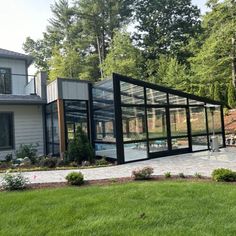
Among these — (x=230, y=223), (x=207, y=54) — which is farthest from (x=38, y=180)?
(x=207, y=54)

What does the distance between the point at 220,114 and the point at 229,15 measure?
897 cm

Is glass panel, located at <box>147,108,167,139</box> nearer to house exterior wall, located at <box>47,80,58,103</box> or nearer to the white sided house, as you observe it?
house exterior wall, located at <box>47,80,58,103</box>

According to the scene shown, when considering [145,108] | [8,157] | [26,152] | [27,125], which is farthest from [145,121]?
[8,157]

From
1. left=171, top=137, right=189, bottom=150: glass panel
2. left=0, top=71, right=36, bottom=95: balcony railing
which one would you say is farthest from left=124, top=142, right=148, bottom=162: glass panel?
left=0, top=71, right=36, bottom=95: balcony railing

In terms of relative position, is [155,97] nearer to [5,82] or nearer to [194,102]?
[194,102]

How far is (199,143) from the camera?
14.2 meters

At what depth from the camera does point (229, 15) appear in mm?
20750

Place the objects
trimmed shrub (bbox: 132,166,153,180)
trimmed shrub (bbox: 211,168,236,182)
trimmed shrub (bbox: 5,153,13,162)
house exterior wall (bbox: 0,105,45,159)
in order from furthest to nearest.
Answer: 1. house exterior wall (bbox: 0,105,45,159)
2. trimmed shrub (bbox: 5,153,13,162)
3. trimmed shrub (bbox: 132,166,153,180)
4. trimmed shrub (bbox: 211,168,236,182)

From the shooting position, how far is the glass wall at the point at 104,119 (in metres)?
11.5

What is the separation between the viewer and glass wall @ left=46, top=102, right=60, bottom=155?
13.4 metres

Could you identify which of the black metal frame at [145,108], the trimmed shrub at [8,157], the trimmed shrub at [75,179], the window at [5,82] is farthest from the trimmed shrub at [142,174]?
the window at [5,82]

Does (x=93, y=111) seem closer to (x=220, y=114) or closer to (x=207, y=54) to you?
(x=220, y=114)

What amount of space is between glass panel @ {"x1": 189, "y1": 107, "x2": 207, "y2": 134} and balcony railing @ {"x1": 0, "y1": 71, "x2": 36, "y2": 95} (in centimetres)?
791

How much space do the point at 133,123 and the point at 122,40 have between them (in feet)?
55.9
